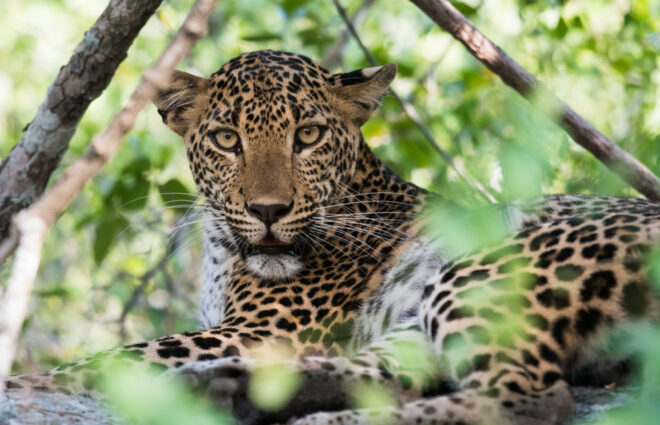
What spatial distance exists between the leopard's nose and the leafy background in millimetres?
1290

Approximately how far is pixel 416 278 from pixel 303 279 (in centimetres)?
91

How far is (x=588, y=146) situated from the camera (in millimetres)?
6102

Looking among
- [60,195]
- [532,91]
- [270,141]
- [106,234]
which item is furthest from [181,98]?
[60,195]

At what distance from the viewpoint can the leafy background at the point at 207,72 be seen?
26.7ft

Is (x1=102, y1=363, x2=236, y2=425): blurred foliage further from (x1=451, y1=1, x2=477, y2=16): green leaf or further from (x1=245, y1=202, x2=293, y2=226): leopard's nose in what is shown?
(x1=451, y1=1, x2=477, y2=16): green leaf

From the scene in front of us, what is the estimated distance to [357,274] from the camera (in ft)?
19.5

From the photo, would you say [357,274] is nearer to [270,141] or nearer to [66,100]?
[270,141]

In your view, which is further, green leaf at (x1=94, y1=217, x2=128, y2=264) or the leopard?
green leaf at (x1=94, y1=217, x2=128, y2=264)

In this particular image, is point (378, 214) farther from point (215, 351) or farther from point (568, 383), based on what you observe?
point (568, 383)

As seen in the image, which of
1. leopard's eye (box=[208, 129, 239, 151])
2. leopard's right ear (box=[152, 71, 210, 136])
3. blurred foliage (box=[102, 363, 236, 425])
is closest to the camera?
blurred foliage (box=[102, 363, 236, 425])

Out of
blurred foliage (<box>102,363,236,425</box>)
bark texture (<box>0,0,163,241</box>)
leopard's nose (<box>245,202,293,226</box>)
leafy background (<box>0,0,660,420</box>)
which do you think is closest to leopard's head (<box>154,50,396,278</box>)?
leopard's nose (<box>245,202,293,226</box>)

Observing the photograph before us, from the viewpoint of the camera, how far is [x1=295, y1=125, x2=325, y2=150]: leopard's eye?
6.15 m

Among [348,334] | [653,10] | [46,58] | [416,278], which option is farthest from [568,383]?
[46,58]

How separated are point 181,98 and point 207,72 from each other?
649cm
